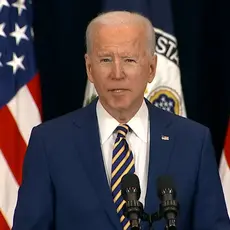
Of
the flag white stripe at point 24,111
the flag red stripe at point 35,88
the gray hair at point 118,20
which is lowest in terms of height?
the flag white stripe at point 24,111

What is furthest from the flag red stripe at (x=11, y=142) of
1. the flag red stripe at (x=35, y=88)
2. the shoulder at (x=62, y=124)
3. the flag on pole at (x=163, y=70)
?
the shoulder at (x=62, y=124)

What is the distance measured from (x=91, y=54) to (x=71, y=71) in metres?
1.58

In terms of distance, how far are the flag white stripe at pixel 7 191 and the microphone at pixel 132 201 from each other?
144cm

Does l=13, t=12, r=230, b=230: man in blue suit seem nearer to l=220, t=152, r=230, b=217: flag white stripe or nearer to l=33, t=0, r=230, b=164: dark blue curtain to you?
l=220, t=152, r=230, b=217: flag white stripe

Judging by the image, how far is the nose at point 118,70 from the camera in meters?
1.96

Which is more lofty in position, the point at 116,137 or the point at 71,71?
the point at 71,71

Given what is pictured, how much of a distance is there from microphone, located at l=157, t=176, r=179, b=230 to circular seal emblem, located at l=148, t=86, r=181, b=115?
4.95 ft

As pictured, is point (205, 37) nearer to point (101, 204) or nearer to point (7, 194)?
point (7, 194)

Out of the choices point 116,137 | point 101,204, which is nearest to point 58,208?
point 101,204

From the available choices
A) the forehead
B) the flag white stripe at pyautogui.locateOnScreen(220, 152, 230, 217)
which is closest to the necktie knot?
the forehead

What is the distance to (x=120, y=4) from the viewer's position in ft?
10.3

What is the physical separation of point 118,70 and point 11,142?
115cm

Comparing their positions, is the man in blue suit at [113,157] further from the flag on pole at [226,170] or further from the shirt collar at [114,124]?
the flag on pole at [226,170]

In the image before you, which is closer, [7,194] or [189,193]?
[189,193]
